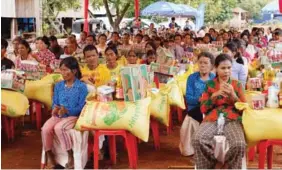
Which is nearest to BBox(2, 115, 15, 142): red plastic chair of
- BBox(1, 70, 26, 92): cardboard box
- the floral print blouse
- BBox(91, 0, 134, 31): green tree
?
BBox(1, 70, 26, 92): cardboard box

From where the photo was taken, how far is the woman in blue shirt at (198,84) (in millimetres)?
5121

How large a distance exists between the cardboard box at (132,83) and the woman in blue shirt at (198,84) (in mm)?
686

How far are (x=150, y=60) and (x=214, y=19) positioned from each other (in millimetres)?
29619

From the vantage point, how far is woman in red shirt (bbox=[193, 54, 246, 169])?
13.3ft

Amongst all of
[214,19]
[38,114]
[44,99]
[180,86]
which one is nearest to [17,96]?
[44,99]

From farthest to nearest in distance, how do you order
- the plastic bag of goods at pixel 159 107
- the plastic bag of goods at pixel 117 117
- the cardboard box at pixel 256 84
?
1. the plastic bag of goods at pixel 159 107
2. the cardboard box at pixel 256 84
3. the plastic bag of goods at pixel 117 117

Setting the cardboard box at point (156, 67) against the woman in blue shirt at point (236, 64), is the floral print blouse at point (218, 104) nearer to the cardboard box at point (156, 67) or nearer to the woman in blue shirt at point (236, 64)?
the woman in blue shirt at point (236, 64)

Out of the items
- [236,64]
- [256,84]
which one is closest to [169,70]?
[236,64]

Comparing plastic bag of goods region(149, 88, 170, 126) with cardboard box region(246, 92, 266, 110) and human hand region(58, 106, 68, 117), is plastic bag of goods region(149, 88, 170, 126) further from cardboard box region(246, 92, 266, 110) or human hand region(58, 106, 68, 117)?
cardboard box region(246, 92, 266, 110)

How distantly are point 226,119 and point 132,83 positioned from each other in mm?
922

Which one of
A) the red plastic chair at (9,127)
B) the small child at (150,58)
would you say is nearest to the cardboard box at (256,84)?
the small child at (150,58)

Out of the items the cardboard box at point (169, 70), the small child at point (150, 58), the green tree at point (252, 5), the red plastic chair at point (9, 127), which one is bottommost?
the red plastic chair at point (9, 127)

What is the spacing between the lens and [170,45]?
9.62m

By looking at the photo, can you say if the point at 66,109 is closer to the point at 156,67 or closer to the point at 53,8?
the point at 156,67
